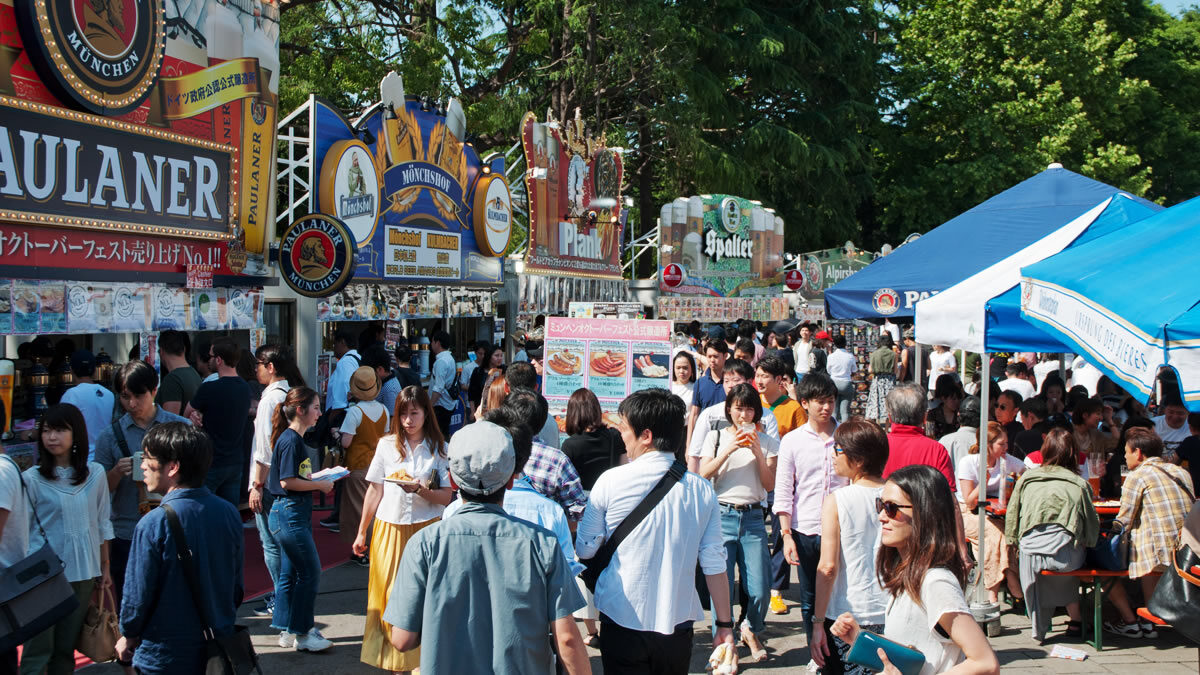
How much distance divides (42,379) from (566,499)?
5.81m

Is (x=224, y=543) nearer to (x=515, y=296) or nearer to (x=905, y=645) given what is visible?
(x=905, y=645)

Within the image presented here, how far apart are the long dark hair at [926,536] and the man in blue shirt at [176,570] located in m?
2.74

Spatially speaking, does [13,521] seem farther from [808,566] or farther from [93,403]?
[808,566]

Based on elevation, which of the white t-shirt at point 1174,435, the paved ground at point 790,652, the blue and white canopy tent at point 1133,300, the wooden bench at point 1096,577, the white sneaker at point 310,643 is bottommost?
the paved ground at point 790,652

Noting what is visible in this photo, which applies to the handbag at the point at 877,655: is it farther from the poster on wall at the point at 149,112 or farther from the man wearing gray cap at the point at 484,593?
the poster on wall at the point at 149,112

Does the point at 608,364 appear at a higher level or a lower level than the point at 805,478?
higher

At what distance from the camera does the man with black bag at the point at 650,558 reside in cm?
403

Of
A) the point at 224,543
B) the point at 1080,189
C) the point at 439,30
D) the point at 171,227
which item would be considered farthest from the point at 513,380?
the point at 439,30

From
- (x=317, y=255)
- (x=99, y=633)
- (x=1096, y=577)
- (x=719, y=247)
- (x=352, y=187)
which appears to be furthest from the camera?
(x=719, y=247)

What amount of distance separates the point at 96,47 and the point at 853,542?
24.6 feet

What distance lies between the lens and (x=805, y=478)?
5.96m

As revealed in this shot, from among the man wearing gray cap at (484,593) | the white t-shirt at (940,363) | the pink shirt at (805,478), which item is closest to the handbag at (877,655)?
the man wearing gray cap at (484,593)

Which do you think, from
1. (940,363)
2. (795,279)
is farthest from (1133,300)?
(795,279)

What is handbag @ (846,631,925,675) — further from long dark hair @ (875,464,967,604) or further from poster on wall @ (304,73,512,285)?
poster on wall @ (304,73,512,285)
